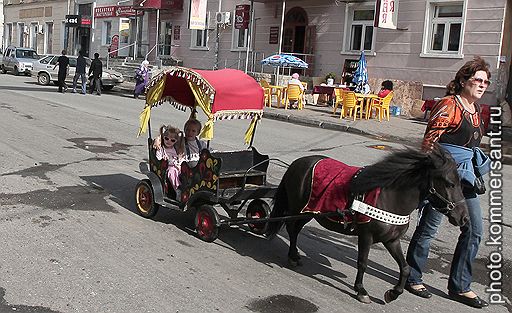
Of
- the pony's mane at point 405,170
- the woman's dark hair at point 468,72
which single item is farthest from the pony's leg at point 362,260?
the woman's dark hair at point 468,72

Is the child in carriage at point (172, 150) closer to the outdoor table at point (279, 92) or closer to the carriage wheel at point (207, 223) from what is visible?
the carriage wheel at point (207, 223)

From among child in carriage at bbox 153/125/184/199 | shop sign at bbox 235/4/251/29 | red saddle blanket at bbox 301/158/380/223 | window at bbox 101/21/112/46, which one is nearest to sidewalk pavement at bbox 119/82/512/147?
shop sign at bbox 235/4/251/29

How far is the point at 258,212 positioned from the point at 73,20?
4043 cm

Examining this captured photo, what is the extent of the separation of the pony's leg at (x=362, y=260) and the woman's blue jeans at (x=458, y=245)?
0.54 m

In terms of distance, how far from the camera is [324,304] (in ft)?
15.6

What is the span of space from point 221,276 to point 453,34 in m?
18.6

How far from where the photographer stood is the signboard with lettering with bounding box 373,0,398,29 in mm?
21641

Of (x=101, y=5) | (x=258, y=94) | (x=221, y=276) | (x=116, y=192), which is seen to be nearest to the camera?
(x=221, y=276)

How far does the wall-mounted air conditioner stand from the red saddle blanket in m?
26.4

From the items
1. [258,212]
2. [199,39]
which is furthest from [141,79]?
[258,212]

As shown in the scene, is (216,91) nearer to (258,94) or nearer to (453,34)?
(258,94)

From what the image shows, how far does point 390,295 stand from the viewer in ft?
15.7

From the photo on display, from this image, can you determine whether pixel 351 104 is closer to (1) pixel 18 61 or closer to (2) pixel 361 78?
(2) pixel 361 78

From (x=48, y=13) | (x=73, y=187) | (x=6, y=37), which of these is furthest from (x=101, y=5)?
(x=73, y=187)
